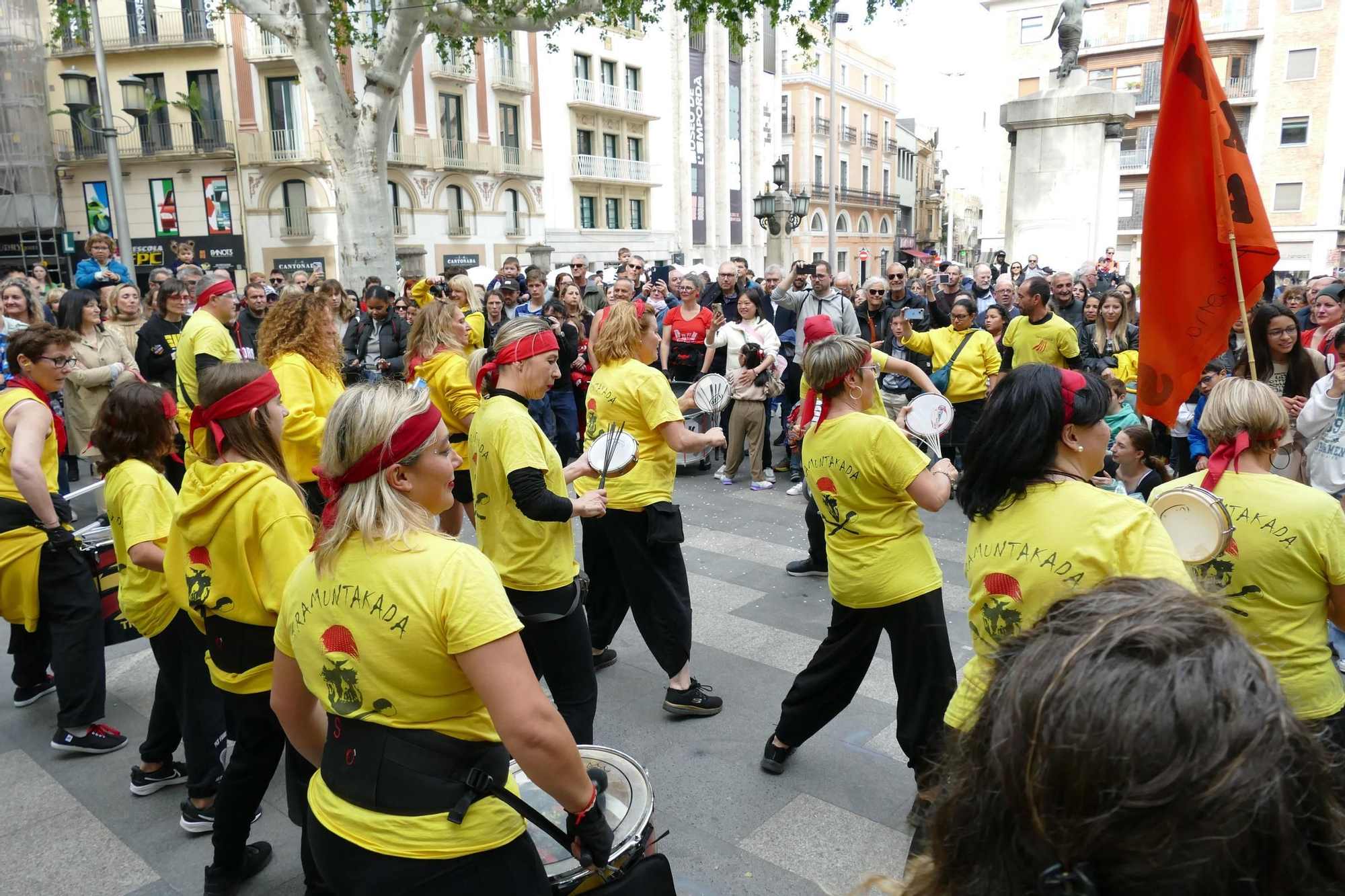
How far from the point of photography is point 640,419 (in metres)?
4.59

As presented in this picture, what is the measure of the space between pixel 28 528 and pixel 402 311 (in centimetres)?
839

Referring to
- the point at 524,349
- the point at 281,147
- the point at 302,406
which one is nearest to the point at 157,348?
the point at 302,406

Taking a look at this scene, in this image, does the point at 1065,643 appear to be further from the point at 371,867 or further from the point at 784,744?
the point at 784,744

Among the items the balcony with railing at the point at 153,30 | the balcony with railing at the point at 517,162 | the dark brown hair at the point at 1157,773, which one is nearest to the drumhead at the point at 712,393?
the dark brown hair at the point at 1157,773

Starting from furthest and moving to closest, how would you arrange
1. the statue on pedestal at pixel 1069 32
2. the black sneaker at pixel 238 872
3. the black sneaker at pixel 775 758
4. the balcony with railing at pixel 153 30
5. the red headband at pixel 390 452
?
1. the balcony with railing at pixel 153 30
2. the statue on pedestal at pixel 1069 32
3. the black sneaker at pixel 775 758
4. the black sneaker at pixel 238 872
5. the red headband at pixel 390 452

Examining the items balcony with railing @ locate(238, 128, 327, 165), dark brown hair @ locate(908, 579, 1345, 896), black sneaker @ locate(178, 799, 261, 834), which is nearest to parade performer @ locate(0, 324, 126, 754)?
black sneaker @ locate(178, 799, 261, 834)

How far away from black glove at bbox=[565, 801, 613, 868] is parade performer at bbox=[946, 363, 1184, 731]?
3.02 feet

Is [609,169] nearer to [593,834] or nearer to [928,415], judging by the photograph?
[928,415]

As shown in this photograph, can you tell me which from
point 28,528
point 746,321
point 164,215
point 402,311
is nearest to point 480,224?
point 164,215

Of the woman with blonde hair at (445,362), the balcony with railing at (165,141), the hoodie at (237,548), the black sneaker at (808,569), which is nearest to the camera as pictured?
the hoodie at (237,548)

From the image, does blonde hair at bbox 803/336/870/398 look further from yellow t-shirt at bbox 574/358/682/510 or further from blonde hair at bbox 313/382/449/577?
blonde hair at bbox 313/382/449/577

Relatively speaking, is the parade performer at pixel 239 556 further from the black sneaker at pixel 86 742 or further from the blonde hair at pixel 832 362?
the blonde hair at pixel 832 362

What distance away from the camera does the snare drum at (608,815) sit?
2.15 metres

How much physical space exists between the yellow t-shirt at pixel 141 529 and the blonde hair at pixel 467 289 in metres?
5.38
